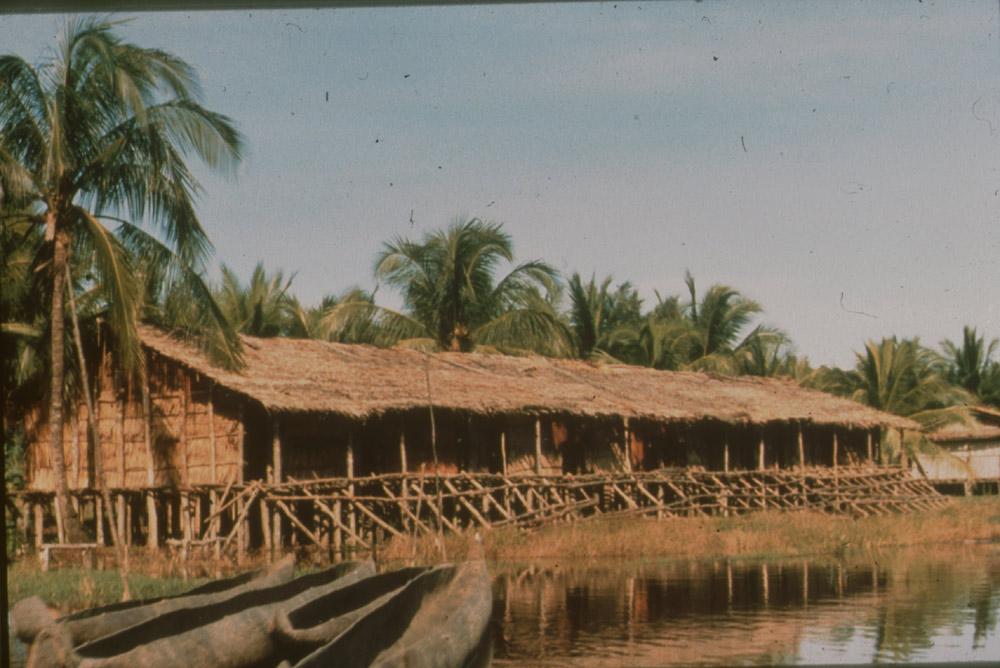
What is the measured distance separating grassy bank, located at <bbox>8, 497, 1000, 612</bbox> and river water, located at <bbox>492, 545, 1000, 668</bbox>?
A: 77cm

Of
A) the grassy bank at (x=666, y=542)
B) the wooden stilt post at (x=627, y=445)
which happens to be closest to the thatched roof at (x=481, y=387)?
the wooden stilt post at (x=627, y=445)

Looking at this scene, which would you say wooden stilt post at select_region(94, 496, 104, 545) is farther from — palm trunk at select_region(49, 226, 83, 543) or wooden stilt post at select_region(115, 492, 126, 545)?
palm trunk at select_region(49, 226, 83, 543)

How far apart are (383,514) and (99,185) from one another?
6338 mm

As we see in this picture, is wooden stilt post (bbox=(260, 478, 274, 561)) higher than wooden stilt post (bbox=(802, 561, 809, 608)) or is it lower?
higher

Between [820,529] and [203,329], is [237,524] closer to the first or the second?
[203,329]

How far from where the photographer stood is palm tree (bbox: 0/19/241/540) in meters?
15.5

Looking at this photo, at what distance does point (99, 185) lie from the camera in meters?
16.1

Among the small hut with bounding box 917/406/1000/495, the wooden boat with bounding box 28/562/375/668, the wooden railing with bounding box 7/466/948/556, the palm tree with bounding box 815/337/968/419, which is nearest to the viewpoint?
the wooden boat with bounding box 28/562/375/668

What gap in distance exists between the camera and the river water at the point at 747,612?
33.0 ft

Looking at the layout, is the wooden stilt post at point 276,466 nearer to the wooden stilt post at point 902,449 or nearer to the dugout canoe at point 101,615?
the dugout canoe at point 101,615

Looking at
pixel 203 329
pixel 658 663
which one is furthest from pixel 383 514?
pixel 658 663

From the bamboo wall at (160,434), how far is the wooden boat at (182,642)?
9025 mm

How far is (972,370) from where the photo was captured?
32156 millimetres

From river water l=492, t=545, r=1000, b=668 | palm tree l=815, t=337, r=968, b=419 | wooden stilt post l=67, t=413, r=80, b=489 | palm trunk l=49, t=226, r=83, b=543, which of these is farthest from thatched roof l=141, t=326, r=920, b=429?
palm tree l=815, t=337, r=968, b=419
